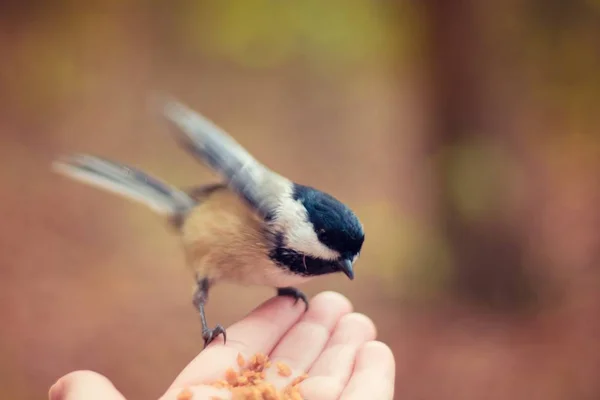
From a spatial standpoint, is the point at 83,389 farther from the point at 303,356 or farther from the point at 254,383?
the point at 303,356

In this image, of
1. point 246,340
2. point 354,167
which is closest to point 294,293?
point 246,340

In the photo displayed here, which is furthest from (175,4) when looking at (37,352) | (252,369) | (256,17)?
(252,369)

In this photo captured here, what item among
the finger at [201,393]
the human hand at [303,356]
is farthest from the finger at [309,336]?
the finger at [201,393]

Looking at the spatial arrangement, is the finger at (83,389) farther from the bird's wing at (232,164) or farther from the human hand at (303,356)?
the bird's wing at (232,164)

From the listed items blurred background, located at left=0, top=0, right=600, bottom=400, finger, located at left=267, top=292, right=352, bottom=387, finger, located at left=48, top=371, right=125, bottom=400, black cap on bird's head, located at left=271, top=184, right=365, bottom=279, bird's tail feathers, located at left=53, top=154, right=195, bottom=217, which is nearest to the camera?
finger, located at left=48, top=371, right=125, bottom=400

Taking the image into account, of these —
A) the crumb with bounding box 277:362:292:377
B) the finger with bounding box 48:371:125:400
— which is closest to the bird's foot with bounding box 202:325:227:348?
the crumb with bounding box 277:362:292:377

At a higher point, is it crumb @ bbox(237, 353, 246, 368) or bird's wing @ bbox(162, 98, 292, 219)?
bird's wing @ bbox(162, 98, 292, 219)

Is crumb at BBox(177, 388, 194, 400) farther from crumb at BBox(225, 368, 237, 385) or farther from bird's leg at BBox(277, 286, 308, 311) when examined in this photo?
bird's leg at BBox(277, 286, 308, 311)
